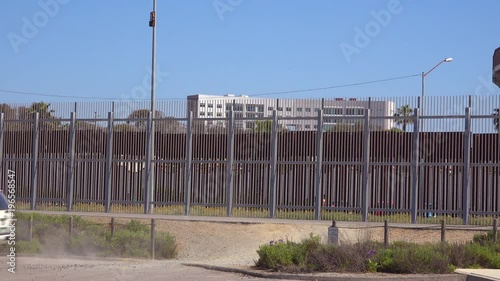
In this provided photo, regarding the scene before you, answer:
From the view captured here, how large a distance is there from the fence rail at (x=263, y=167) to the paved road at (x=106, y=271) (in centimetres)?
940

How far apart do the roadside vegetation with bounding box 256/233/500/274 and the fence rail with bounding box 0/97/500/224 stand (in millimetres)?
8531

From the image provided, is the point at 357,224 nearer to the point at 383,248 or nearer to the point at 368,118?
the point at 368,118

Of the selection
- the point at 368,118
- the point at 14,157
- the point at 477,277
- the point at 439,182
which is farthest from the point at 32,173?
the point at 477,277

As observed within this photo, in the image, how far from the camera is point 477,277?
52.1 ft

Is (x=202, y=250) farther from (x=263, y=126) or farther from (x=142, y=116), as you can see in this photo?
(x=142, y=116)

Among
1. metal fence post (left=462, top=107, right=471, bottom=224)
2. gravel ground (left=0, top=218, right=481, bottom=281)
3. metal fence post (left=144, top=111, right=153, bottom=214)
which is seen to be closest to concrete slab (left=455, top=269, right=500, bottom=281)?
gravel ground (left=0, top=218, right=481, bottom=281)

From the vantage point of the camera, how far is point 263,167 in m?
30.2

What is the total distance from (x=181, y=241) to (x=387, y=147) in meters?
7.74

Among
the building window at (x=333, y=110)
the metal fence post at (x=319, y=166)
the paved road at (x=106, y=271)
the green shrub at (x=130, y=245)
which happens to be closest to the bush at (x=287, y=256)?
the paved road at (x=106, y=271)

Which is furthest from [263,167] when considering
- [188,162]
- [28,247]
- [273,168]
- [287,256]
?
[287,256]

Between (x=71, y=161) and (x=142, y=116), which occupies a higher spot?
(x=142, y=116)

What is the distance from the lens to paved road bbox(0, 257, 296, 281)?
17.4 m

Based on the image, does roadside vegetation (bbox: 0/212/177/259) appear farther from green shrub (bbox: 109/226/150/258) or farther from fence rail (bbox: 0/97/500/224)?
fence rail (bbox: 0/97/500/224)

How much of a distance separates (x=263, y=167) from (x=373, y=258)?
1226 centimetres
